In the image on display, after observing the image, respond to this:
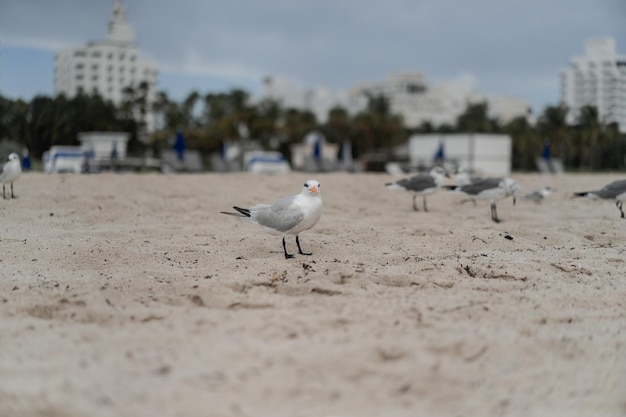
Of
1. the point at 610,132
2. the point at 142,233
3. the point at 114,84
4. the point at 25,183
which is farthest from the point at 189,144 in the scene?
the point at 142,233

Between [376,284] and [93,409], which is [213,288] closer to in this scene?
[376,284]

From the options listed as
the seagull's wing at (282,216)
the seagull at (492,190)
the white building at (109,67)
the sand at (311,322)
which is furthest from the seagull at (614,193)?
the white building at (109,67)

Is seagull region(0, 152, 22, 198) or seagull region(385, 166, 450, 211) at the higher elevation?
seagull region(0, 152, 22, 198)

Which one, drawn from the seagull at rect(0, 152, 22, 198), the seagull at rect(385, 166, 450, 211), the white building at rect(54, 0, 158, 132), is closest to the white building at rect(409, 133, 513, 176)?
the white building at rect(54, 0, 158, 132)

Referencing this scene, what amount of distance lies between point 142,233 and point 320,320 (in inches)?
125

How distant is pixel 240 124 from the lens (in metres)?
45.9

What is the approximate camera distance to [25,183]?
9.03m

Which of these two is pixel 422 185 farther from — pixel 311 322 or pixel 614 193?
pixel 311 322

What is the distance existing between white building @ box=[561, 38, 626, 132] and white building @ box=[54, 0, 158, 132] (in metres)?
12.4

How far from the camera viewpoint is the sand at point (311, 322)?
7.59 ft

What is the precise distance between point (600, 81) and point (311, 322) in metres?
16.3

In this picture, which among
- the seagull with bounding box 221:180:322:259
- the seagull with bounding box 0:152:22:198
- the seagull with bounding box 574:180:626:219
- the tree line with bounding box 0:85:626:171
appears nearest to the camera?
the seagull with bounding box 221:180:322:259

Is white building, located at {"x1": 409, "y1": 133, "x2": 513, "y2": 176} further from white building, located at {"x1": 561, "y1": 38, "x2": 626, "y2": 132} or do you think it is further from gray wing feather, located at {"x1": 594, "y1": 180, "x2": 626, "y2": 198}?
gray wing feather, located at {"x1": 594, "y1": 180, "x2": 626, "y2": 198}

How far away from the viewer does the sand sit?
2.31 metres
